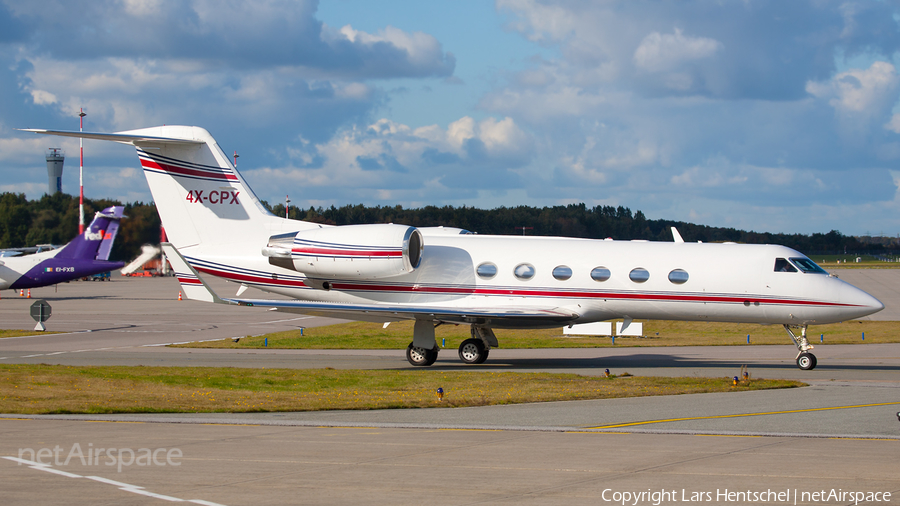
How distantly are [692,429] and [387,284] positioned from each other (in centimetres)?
1201

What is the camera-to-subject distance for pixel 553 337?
101 feet

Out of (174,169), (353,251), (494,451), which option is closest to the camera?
(494,451)

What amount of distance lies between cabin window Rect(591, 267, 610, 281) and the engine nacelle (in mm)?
4845

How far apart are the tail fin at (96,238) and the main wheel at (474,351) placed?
3552 cm

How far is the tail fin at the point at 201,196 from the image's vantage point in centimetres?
2338

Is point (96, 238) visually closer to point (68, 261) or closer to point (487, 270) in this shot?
point (68, 261)

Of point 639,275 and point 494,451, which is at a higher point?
point 639,275

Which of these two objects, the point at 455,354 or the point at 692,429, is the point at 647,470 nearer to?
the point at 692,429

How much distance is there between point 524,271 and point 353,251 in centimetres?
477

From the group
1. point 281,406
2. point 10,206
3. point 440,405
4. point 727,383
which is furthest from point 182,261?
point 10,206

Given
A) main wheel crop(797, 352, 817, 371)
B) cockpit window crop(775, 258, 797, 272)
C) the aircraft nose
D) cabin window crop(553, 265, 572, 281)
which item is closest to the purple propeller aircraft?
cabin window crop(553, 265, 572, 281)

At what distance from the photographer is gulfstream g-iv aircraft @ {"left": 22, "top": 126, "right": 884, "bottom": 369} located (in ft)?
67.3

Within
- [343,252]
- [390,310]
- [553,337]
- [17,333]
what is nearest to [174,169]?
[343,252]

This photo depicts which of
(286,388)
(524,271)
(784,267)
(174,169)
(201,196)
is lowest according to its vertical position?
(286,388)
